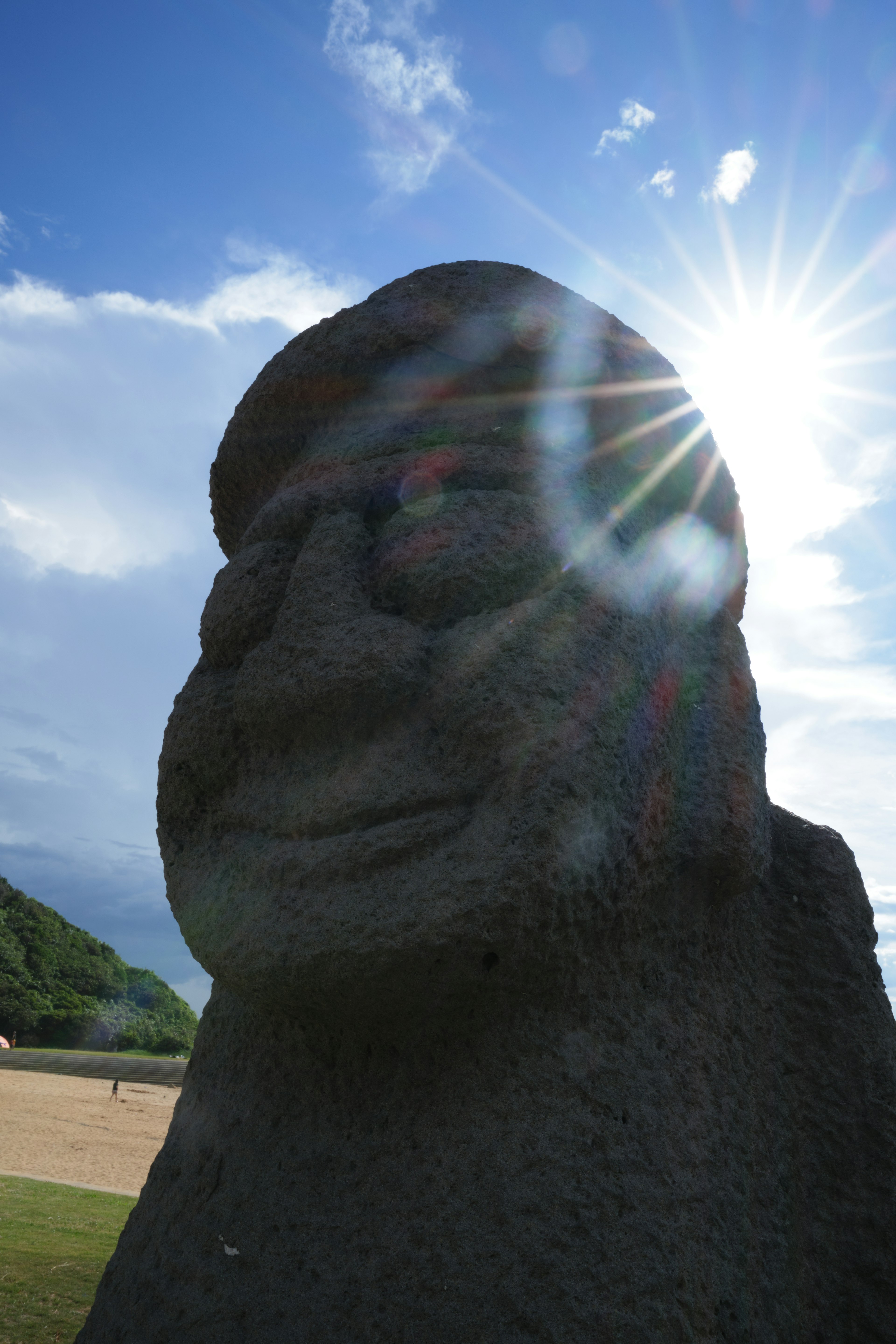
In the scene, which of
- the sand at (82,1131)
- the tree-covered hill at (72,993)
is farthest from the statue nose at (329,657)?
the tree-covered hill at (72,993)

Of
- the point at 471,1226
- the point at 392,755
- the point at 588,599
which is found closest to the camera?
the point at 471,1226

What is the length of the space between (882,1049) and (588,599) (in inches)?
43.4

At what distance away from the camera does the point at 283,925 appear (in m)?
1.61

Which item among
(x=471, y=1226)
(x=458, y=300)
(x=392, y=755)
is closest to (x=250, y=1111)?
(x=471, y=1226)

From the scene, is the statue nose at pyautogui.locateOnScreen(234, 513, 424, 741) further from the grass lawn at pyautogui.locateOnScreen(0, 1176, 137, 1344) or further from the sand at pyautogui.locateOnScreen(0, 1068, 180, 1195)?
the sand at pyautogui.locateOnScreen(0, 1068, 180, 1195)

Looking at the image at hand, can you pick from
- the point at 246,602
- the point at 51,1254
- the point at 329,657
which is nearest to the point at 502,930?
the point at 329,657

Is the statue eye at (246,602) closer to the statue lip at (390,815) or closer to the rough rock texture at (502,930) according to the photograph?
the rough rock texture at (502,930)

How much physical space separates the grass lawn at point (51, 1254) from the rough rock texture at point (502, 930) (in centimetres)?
147

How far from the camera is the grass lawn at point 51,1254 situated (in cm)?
288

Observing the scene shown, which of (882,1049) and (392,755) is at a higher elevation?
(392,755)

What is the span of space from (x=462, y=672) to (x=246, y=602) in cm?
65

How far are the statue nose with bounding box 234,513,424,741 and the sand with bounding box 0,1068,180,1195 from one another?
4.35m

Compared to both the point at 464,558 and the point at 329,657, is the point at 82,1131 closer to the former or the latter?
the point at 329,657

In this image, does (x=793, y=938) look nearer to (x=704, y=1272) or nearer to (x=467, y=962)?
(x=704, y=1272)
